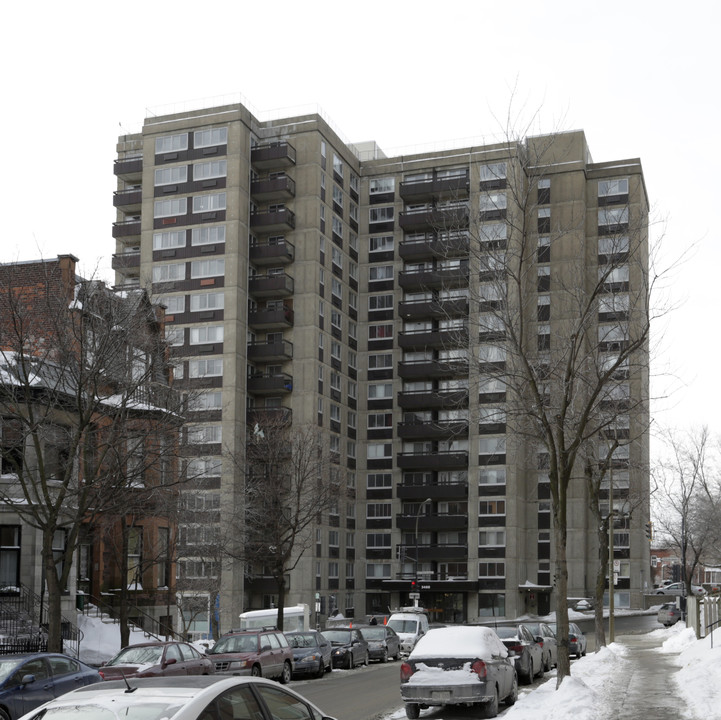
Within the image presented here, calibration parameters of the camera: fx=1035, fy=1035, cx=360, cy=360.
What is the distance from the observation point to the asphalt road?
20.2 m

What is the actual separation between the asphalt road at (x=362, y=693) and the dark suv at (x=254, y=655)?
67 centimetres

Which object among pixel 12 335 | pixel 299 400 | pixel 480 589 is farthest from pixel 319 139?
pixel 12 335

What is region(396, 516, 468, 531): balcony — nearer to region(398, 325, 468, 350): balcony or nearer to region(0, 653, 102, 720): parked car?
region(398, 325, 468, 350): balcony

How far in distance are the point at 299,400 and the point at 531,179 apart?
63.6 metres

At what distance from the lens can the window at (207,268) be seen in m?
83.3

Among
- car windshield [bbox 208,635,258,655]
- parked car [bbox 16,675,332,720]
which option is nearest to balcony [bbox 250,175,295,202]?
car windshield [bbox 208,635,258,655]

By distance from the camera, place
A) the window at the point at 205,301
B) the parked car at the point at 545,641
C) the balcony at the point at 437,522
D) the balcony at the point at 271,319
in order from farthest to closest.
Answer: the balcony at the point at 437,522, the balcony at the point at 271,319, the window at the point at 205,301, the parked car at the point at 545,641

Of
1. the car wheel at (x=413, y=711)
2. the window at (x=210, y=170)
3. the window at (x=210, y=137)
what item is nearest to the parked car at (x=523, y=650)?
the car wheel at (x=413, y=711)

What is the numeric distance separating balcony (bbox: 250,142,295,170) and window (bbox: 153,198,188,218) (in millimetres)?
6817

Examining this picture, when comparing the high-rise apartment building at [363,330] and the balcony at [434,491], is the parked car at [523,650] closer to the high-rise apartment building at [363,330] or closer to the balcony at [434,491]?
the high-rise apartment building at [363,330]

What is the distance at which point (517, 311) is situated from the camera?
74.1 feet

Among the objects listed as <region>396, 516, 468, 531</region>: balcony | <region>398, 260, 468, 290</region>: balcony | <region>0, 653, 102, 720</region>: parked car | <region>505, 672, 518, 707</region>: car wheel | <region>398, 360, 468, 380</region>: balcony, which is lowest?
<region>505, 672, 518, 707</region>: car wheel

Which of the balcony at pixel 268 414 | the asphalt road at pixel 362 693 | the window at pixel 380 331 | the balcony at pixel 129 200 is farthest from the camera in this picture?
the window at pixel 380 331

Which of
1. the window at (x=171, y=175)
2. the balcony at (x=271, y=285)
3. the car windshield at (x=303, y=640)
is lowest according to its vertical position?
the car windshield at (x=303, y=640)
